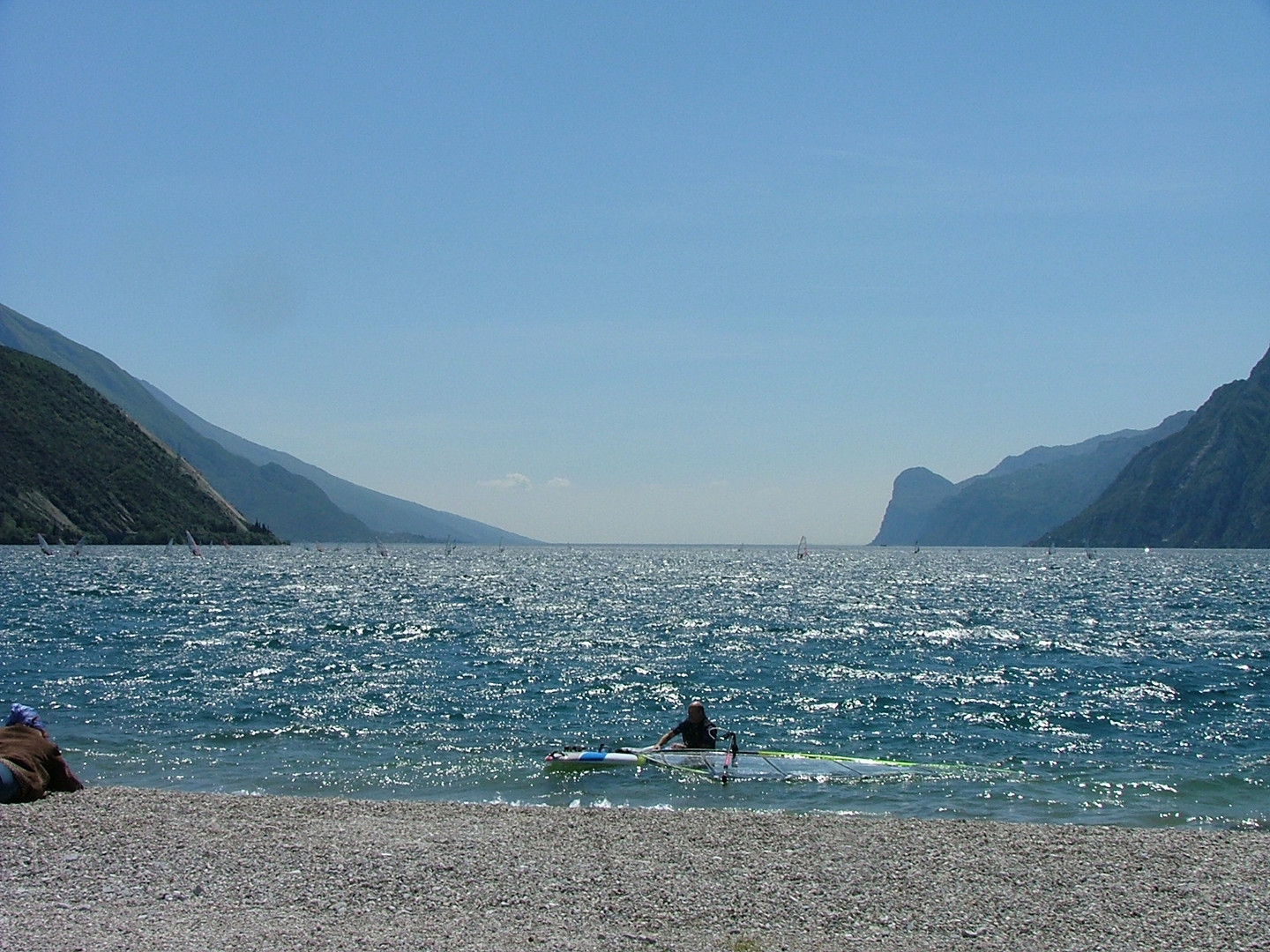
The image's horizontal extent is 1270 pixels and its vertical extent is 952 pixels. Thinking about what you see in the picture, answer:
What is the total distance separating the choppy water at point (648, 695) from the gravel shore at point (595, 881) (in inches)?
135

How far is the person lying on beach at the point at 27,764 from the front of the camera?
52.3ft

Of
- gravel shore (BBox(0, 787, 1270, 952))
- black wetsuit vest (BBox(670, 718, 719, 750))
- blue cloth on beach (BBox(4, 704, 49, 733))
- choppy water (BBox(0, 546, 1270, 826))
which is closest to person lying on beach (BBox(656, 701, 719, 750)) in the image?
black wetsuit vest (BBox(670, 718, 719, 750))

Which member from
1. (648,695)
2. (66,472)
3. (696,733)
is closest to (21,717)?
(696,733)

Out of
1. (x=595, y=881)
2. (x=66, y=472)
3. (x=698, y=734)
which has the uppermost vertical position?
(x=66, y=472)

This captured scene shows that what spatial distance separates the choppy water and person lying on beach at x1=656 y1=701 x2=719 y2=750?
135 centimetres

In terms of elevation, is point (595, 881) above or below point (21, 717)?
below

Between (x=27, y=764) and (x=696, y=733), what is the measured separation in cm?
1309

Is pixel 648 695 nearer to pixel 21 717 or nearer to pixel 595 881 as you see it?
pixel 21 717

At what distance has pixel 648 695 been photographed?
33.2 m

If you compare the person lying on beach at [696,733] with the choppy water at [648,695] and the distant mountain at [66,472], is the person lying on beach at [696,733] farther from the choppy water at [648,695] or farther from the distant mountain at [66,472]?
the distant mountain at [66,472]

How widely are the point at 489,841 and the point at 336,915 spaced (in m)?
3.55

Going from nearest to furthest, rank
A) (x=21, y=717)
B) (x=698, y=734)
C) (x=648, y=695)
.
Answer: (x=21, y=717), (x=698, y=734), (x=648, y=695)

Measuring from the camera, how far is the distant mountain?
165 m

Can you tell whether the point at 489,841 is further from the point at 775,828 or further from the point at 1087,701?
the point at 1087,701
